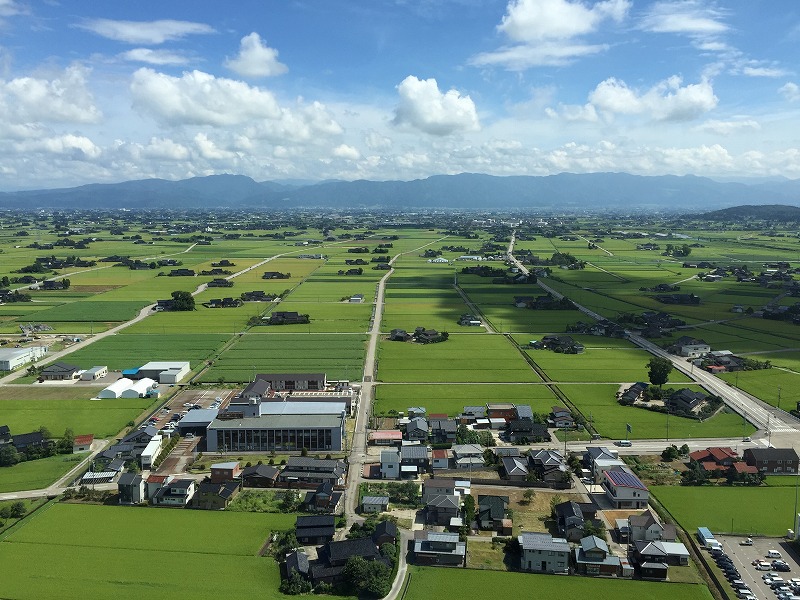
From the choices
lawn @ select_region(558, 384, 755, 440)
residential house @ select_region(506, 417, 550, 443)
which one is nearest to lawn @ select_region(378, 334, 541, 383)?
lawn @ select_region(558, 384, 755, 440)

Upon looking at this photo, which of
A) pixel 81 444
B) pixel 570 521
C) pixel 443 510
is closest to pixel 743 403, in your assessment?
pixel 570 521

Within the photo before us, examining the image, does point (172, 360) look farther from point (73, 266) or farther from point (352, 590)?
point (73, 266)

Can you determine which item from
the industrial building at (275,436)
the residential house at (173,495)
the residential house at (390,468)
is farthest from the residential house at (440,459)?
the residential house at (173,495)

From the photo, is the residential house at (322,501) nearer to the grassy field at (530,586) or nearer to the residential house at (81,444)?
the grassy field at (530,586)

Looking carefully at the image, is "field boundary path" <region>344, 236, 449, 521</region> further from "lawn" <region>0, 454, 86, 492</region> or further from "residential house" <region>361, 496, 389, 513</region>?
"lawn" <region>0, 454, 86, 492</region>

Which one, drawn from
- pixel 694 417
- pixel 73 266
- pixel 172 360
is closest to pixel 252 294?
pixel 172 360

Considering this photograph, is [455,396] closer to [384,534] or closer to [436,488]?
[436,488]
